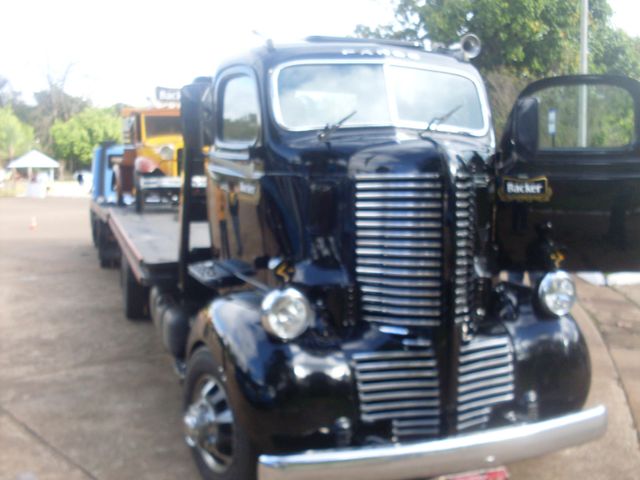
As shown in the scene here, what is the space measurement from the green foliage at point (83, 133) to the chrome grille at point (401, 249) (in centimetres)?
5365

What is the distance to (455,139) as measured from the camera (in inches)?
186

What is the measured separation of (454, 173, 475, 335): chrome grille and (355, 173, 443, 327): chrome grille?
0.13m

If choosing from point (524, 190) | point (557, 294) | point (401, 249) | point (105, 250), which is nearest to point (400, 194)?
point (401, 249)

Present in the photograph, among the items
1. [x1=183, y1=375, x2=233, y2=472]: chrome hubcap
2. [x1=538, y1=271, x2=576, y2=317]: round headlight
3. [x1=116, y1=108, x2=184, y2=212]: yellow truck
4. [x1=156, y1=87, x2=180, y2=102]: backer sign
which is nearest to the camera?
[x1=183, y1=375, x2=233, y2=472]: chrome hubcap

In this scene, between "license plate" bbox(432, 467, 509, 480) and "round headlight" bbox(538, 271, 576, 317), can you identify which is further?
"round headlight" bbox(538, 271, 576, 317)

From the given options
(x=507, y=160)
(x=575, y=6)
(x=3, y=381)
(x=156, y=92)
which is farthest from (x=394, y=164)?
(x=575, y=6)

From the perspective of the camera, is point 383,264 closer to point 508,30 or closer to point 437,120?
point 437,120

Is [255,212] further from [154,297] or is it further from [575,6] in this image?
[575,6]

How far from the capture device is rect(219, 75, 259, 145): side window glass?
4793 mm

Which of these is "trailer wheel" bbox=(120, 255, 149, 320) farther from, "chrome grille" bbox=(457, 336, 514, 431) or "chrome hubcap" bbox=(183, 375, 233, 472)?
"chrome grille" bbox=(457, 336, 514, 431)

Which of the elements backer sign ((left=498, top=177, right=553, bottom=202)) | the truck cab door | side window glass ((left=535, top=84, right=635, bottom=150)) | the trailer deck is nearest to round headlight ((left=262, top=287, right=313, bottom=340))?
the truck cab door

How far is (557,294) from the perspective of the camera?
14.2 feet

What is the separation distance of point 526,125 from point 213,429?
2.61m

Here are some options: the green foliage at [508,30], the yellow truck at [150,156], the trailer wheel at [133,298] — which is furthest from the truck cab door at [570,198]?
the green foliage at [508,30]
